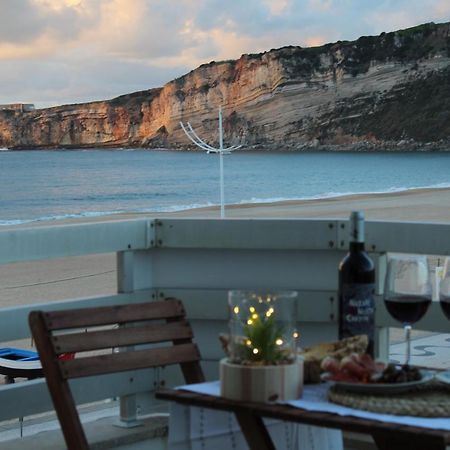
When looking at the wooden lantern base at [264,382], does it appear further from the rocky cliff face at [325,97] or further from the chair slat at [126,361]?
the rocky cliff face at [325,97]

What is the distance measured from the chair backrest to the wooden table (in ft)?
1.66

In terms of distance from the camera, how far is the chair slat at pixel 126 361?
3.03 m

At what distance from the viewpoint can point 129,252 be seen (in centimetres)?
462

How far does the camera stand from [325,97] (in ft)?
387

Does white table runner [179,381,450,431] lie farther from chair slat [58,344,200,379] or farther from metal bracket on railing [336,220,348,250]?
metal bracket on railing [336,220,348,250]

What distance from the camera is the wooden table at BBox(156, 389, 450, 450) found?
224 centimetres

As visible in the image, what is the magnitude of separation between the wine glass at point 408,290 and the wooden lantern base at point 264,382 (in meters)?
0.34

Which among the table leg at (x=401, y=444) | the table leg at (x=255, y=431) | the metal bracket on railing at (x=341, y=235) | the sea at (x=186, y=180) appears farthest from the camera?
the sea at (x=186, y=180)

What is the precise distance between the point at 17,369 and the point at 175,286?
208 cm

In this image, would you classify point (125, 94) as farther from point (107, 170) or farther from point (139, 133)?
point (107, 170)

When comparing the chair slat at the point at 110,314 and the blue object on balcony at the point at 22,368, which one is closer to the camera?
the chair slat at the point at 110,314

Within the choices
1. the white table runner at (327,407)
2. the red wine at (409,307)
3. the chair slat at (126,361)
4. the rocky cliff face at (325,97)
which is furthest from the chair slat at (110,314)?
the rocky cliff face at (325,97)

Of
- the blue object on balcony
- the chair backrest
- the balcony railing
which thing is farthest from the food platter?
the blue object on balcony

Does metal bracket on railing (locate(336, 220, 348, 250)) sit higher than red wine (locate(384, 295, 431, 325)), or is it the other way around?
metal bracket on railing (locate(336, 220, 348, 250))
